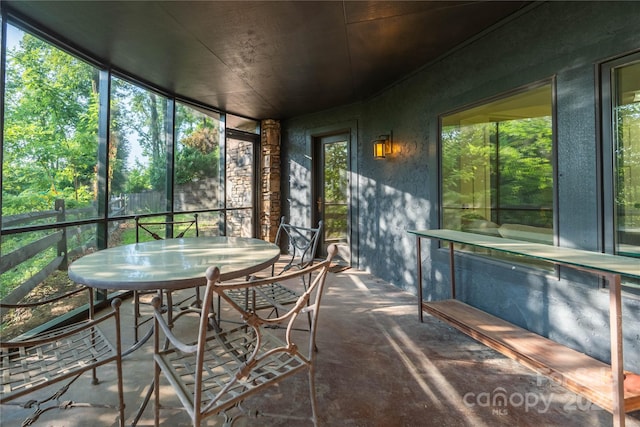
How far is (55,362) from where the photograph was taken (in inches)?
49.5

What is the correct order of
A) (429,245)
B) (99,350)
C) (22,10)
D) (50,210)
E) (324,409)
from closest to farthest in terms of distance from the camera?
(99,350) → (324,409) → (22,10) → (50,210) → (429,245)

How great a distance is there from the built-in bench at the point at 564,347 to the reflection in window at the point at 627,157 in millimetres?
277

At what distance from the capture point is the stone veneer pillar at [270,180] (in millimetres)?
5395

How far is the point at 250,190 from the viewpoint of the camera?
18.1ft

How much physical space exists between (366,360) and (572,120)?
211 centimetres

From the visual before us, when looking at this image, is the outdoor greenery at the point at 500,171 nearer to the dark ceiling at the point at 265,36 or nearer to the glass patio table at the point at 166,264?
the dark ceiling at the point at 265,36

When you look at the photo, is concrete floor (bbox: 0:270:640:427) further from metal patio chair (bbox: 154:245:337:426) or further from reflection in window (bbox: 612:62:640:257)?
reflection in window (bbox: 612:62:640:257)

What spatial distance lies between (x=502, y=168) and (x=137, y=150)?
3980mm

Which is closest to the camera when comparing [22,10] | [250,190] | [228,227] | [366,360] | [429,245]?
[366,360]

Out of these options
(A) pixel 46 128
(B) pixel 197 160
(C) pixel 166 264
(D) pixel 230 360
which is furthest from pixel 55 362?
(B) pixel 197 160

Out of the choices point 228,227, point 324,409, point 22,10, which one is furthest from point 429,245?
point 22,10

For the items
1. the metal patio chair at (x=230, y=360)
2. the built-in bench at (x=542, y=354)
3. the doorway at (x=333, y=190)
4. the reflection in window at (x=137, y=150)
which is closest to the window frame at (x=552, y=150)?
the built-in bench at (x=542, y=354)

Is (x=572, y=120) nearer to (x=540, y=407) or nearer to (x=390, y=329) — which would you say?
(x=540, y=407)

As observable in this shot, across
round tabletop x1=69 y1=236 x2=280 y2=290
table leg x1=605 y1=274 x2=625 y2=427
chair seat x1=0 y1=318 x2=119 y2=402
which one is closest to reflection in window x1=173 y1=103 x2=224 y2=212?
round tabletop x1=69 y1=236 x2=280 y2=290
